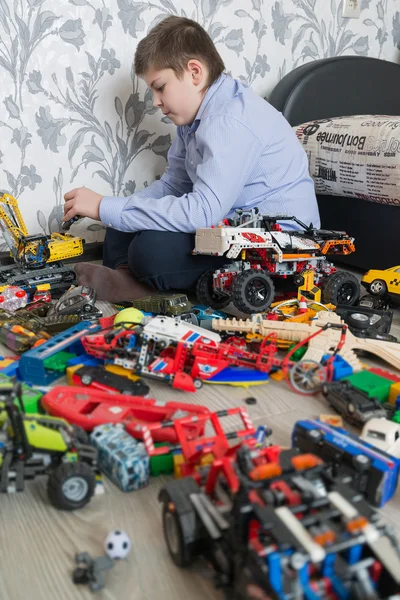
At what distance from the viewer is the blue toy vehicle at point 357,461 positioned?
2.22 ft

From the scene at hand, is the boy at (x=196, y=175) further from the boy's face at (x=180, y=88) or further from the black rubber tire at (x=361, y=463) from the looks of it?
the black rubber tire at (x=361, y=463)

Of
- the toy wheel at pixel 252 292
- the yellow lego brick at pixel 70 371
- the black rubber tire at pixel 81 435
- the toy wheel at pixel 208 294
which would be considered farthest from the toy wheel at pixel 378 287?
the black rubber tire at pixel 81 435

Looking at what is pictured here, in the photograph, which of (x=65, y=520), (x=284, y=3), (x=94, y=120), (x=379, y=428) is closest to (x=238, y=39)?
(x=284, y=3)

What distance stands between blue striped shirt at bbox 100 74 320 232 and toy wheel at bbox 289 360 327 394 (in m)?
0.57

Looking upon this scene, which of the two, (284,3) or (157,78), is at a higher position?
(284,3)

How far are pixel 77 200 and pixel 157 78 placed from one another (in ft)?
1.37

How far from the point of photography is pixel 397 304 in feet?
4.89

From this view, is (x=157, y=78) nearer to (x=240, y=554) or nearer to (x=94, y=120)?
(x=94, y=120)

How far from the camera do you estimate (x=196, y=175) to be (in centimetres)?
154

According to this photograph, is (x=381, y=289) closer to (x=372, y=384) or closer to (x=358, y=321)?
(x=358, y=321)

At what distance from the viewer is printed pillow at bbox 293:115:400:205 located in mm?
1586

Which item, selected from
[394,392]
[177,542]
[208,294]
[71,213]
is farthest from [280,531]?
[71,213]

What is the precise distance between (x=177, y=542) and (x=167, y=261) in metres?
0.95

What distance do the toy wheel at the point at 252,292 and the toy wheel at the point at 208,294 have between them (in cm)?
13
